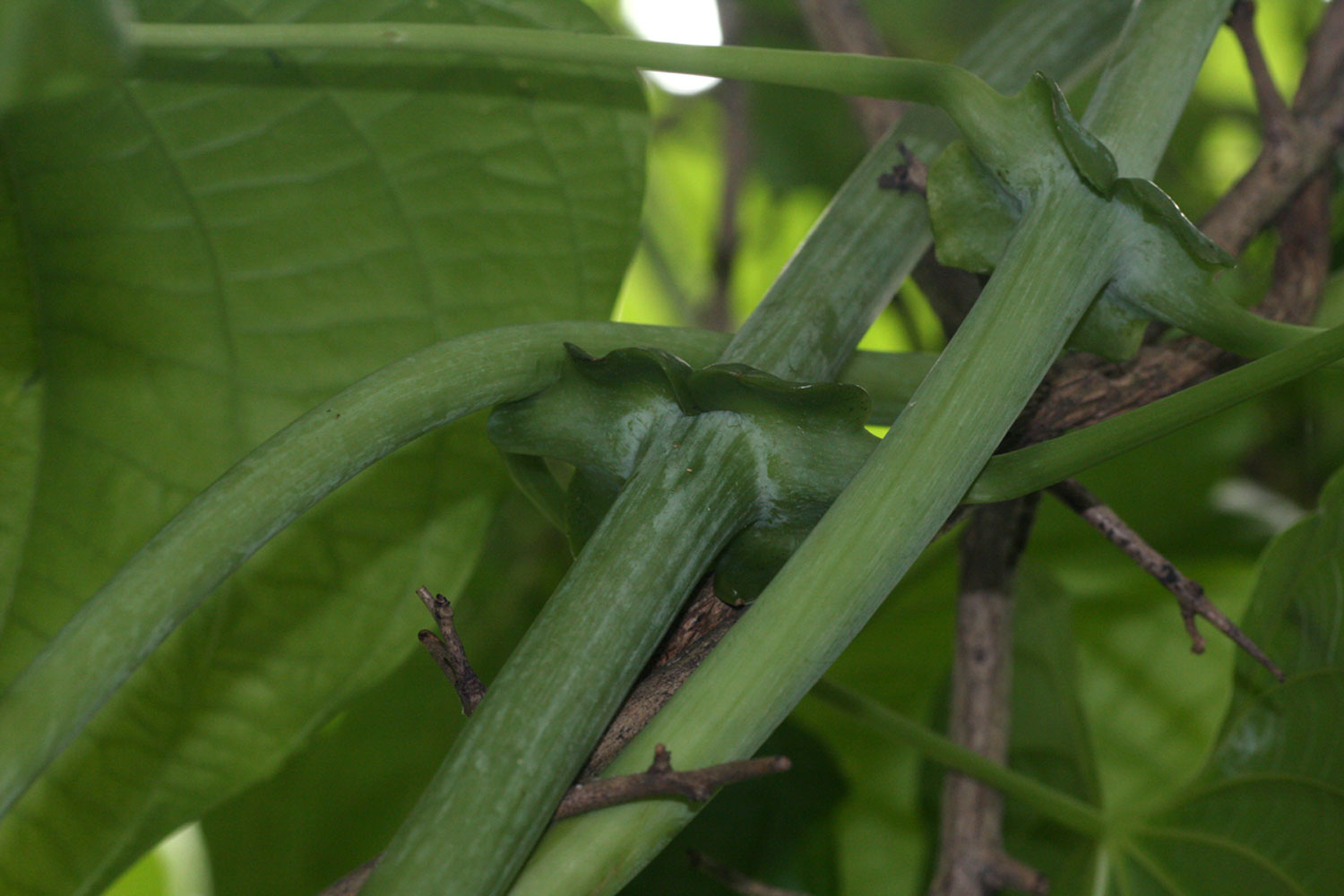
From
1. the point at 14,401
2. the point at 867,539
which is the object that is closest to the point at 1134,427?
the point at 867,539

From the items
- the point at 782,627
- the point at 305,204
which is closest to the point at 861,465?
the point at 782,627

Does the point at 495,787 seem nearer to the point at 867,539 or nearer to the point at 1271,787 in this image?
the point at 867,539

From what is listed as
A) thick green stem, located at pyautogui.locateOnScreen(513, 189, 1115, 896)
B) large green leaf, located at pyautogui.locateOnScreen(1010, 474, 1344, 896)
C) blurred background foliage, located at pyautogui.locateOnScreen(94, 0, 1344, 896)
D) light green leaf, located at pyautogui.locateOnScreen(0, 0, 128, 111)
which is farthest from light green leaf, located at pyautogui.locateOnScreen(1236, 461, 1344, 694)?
light green leaf, located at pyautogui.locateOnScreen(0, 0, 128, 111)

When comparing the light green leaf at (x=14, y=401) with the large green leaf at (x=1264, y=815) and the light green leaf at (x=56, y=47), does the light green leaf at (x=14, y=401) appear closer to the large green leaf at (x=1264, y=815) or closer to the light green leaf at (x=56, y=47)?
the light green leaf at (x=56, y=47)

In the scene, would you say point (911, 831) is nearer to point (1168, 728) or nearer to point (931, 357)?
point (1168, 728)

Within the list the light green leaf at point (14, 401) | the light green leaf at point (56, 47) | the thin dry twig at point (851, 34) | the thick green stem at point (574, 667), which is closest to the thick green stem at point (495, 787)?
the thick green stem at point (574, 667)

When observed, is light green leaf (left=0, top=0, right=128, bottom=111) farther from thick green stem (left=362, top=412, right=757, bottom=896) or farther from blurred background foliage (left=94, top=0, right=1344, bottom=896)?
blurred background foliage (left=94, top=0, right=1344, bottom=896)
